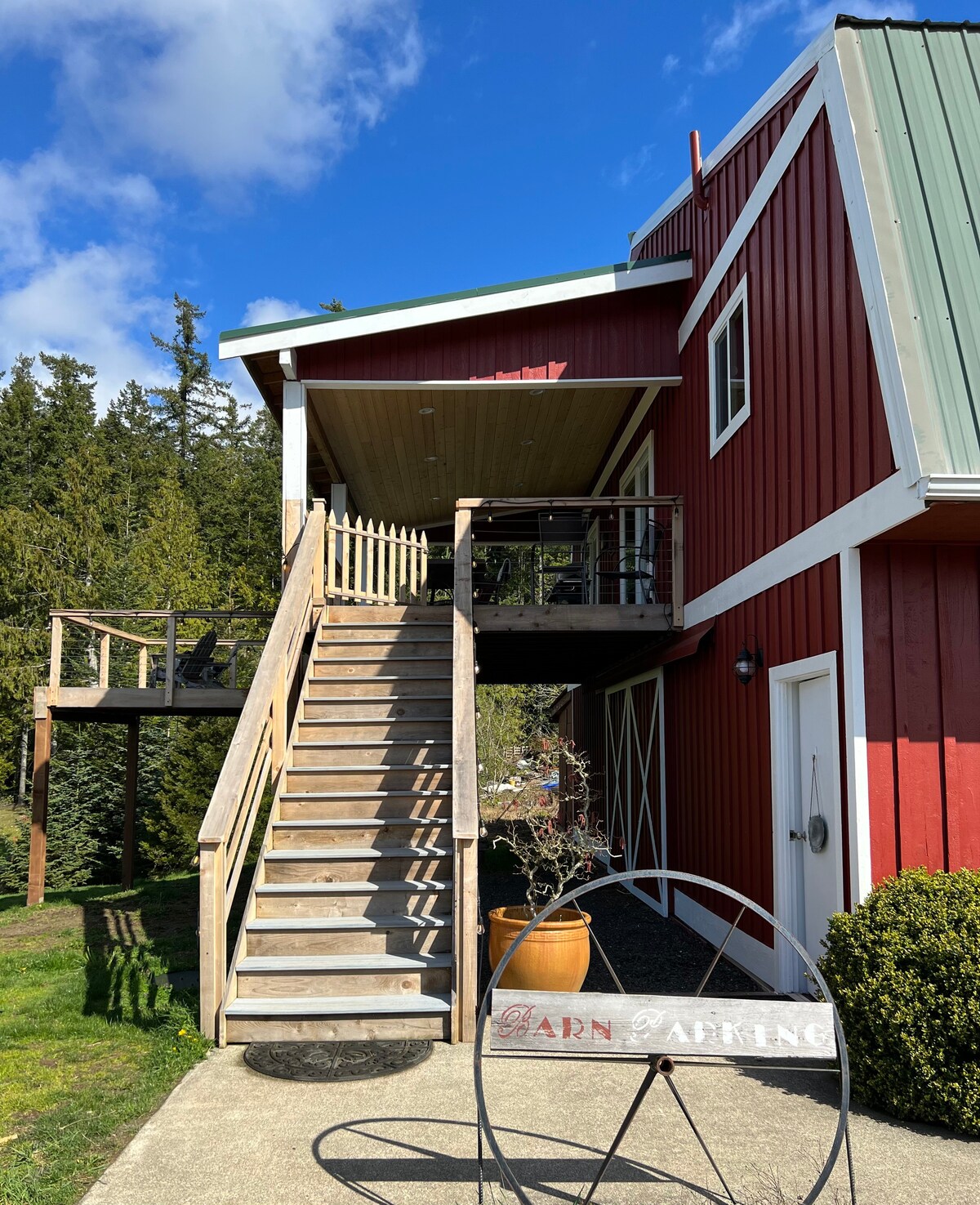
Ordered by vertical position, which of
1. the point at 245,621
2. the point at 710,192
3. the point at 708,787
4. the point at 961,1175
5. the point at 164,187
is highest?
the point at 164,187

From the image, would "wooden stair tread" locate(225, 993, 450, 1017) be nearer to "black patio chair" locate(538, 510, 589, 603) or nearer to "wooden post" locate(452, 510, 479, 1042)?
"wooden post" locate(452, 510, 479, 1042)

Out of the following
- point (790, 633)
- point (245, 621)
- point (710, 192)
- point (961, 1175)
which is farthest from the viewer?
point (245, 621)

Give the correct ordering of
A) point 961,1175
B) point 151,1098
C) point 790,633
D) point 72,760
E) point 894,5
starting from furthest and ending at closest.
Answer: point 72,760 < point 894,5 < point 790,633 < point 151,1098 < point 961,1175

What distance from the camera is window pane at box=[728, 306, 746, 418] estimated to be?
734 centimetres

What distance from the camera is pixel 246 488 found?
33.1m

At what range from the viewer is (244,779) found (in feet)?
17.1

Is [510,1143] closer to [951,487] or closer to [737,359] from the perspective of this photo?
[951,487]

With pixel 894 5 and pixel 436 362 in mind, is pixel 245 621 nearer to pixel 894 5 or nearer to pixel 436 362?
pixel 436 362

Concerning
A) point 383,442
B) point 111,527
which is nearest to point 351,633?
point 383,442

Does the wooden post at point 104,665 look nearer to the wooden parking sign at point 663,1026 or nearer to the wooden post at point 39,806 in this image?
the wooden post at point 39,806

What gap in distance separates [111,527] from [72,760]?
37.8ft

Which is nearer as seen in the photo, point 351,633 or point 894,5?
point 894,5

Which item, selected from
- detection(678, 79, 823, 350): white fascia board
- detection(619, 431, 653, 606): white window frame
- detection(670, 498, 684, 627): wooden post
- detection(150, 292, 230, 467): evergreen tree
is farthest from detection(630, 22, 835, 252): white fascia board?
detection(150, 292, 230, 467): evergreen tree

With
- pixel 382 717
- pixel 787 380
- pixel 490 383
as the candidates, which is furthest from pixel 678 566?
pixel 382 717
